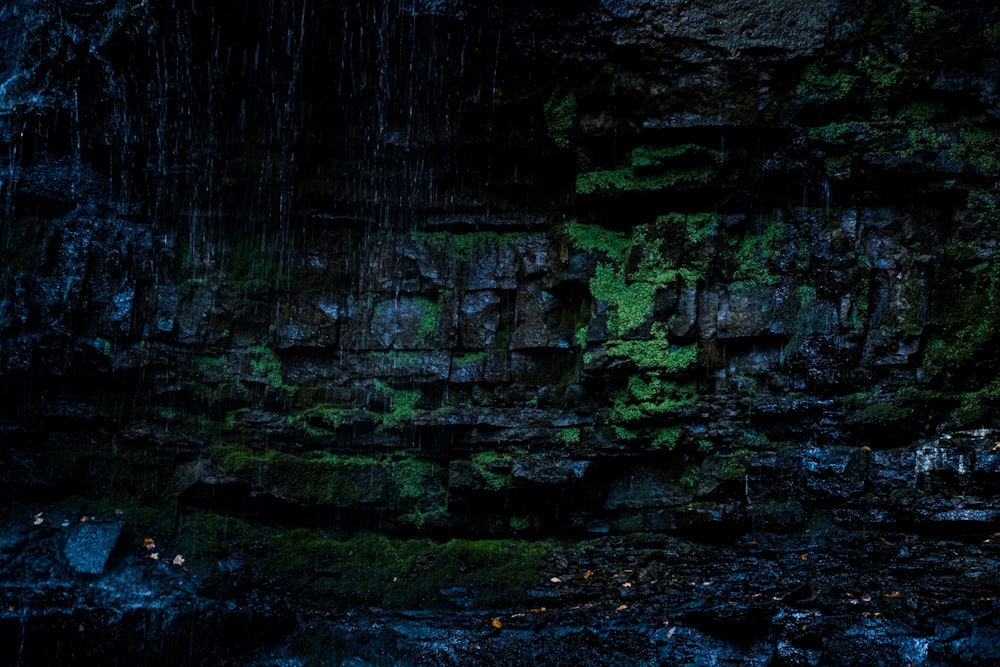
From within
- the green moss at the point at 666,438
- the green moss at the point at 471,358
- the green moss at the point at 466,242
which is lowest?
the green moss at the point at 666,438

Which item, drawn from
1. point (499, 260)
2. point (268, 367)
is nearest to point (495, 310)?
point (499, 260)

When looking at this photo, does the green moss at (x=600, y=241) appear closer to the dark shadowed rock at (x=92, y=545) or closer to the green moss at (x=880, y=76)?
the green moss at (x=880, y=76)

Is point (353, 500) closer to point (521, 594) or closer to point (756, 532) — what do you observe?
point (521, 594)

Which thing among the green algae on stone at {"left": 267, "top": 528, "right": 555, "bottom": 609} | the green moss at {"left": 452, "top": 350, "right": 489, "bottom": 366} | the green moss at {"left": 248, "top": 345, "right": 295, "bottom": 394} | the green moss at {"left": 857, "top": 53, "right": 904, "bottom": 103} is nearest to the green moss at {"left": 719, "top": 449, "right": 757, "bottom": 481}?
the green algae on stone at {"left": 267, "top": 528, "right": 555, "bottom": 609}

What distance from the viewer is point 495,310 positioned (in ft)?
24.3

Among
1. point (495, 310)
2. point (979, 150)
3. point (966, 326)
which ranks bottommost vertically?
point (495, 310)

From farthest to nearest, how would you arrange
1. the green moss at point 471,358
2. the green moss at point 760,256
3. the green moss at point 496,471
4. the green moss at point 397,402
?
the green moss at point 471,358, the green moss at point 397,402, the green moss at point 760,256, the green moss at point 496,471

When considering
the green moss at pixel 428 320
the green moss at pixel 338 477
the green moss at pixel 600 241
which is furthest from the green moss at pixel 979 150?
the green moss at pixel 338 477

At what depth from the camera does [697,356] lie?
6.77 m

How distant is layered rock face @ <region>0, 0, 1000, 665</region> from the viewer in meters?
6.16

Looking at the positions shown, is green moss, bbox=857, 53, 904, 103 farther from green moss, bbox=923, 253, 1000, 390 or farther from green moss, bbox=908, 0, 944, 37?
green moss, bbox=923, 253, 1000, 390

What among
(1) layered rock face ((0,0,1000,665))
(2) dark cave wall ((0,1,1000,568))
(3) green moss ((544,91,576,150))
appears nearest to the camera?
(1) layered rock face ((0,0,1000,665))

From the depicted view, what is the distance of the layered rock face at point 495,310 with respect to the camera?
6156 mm

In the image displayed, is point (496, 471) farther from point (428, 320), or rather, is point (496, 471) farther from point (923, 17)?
point (923, 17)
